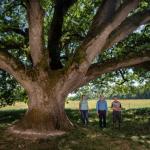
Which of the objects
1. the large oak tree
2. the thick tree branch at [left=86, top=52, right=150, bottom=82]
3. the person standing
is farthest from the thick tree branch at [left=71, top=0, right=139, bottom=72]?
the person standing

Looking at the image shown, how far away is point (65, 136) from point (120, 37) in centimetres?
515

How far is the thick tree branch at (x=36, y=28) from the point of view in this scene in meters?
16.3

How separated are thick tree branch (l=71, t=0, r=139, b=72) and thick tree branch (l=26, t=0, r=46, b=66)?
1.64 metres

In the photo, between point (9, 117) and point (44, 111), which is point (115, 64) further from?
point (9, 117)

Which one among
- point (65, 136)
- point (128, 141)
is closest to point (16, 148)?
point (65, 136)

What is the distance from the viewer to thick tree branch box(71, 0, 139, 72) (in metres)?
16.6

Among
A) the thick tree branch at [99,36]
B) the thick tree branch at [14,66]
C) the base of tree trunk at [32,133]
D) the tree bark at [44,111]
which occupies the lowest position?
the base of tree trunk at [32,133]

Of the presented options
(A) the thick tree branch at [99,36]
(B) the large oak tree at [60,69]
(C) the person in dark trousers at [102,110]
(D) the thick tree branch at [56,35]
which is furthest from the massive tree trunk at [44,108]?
(C) the person in dark trousers at [102,110]

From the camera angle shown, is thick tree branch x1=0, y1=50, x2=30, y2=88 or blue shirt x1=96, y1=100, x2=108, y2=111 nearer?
thick tree branch x1=0, y1=50, x2=30, y2=88

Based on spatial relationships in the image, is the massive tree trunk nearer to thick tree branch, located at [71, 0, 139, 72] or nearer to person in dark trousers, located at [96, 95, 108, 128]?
thick tree branch, located at [71, 0, 139, 72]

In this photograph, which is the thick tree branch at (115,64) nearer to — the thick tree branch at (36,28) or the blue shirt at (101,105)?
the thick tree branch at (36,28)

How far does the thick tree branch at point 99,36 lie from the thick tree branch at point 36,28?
1.64 meters

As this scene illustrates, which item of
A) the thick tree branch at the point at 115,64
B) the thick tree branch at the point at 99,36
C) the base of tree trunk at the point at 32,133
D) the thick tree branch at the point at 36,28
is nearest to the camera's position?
the base of tree trunk at the point at 32,133

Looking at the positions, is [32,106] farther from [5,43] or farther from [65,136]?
[5,43]
